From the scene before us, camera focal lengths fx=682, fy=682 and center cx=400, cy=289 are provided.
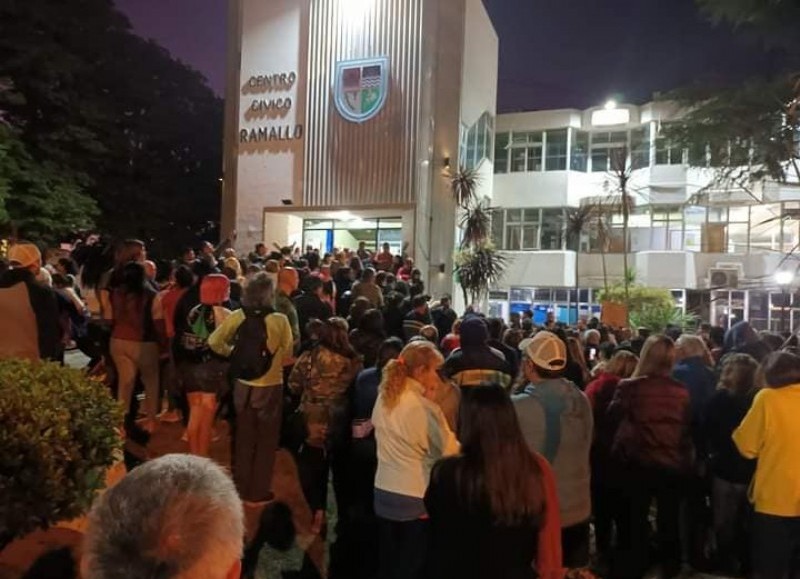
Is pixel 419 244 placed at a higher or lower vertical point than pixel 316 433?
higher

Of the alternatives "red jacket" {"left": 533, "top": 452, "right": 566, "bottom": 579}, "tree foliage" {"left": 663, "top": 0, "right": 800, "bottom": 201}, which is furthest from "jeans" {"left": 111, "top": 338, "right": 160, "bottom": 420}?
"tree foliage" {"left": 663, "top": 0, "right": 800, "bottom": 201}

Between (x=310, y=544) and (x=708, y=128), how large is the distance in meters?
9.09

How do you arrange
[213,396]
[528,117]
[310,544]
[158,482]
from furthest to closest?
[528,117] → [213,396] → [310,544] → [158,482]

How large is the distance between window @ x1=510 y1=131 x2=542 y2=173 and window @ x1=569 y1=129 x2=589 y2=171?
4.24 ft

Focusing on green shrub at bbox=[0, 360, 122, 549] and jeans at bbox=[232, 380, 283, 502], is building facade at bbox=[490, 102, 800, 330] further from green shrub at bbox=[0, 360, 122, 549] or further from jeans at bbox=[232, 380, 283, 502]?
green shrub at bbox=[0, 360, 122, 549]

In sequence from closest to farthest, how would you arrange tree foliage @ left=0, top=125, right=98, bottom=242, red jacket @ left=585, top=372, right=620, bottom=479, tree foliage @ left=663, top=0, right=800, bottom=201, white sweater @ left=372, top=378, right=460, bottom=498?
white sweater @ left=372, top=378, right=460, bottom=498
red jacket @ left=585, top=372, right=620, bottom=479
tree foliage @ left=663, top=0, right=800, bottom=201
tree foliage @ left=0, top=125, right=98, bottom=242

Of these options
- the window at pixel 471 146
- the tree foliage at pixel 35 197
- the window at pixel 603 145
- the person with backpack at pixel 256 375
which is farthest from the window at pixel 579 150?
the person with backpack at pixel 256 375

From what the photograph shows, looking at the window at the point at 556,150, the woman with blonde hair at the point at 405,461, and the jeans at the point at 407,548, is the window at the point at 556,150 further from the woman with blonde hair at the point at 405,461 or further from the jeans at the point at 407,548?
the jeans at the point at 407,548

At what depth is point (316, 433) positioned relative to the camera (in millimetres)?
4883

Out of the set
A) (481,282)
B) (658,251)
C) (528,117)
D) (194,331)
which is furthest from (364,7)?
(194,331)

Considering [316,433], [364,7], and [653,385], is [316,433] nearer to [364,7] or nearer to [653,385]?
[653,385]

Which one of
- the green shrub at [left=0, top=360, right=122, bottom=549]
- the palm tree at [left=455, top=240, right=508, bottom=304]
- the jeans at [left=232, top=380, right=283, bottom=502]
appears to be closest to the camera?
the green shrub at [left=0, top=360, right=122, bottom=549]

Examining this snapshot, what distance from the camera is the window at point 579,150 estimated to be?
86.8 feet

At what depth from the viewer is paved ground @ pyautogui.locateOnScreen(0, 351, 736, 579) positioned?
12.7 feet
